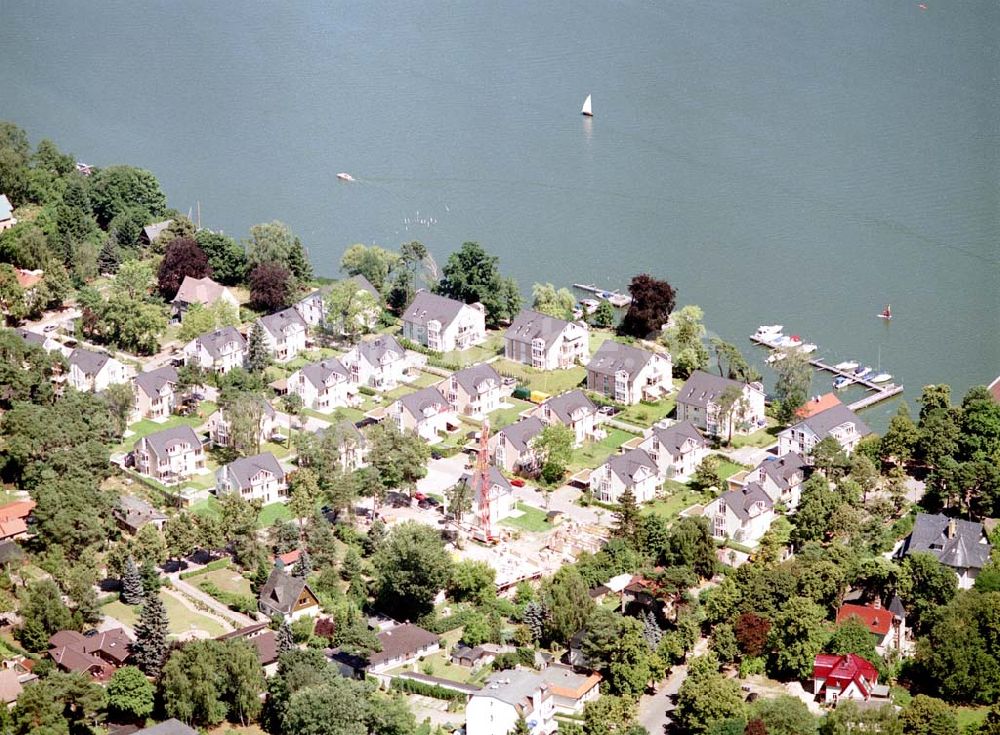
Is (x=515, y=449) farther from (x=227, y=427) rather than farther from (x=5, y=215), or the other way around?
(x=5, y=215)

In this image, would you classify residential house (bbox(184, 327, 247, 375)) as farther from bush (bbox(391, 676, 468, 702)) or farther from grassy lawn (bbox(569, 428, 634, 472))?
bush (bbox(391, 676, 468, 702))

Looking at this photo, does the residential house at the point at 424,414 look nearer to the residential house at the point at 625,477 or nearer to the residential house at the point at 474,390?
the residential house at the point at 474,390

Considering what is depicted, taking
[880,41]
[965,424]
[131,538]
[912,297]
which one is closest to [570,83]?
[880,41]

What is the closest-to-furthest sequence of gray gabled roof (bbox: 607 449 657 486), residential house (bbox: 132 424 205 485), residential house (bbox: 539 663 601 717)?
residential house (bbox: 539 663 601 717), gray gabled roof (bbox: 607 449 657 486), residential house (bbox: 132 424 205 485)

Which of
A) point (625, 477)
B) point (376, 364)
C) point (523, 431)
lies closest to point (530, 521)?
point (625, 477)

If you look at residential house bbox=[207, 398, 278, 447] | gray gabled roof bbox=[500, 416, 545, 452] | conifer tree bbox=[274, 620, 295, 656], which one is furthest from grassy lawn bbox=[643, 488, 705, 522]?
conifer tree bbox=[274, 620, 295, 656]

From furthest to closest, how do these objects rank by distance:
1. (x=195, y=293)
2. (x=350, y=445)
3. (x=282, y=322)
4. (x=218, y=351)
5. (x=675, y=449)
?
(x=195, y=293) < (x=282, y=322) < (x=218, y=351) < (x=675, y=449) < (x=350, y=445)

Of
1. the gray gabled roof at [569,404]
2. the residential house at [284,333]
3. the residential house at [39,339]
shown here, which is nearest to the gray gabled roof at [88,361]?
the residential house at [39,339]
